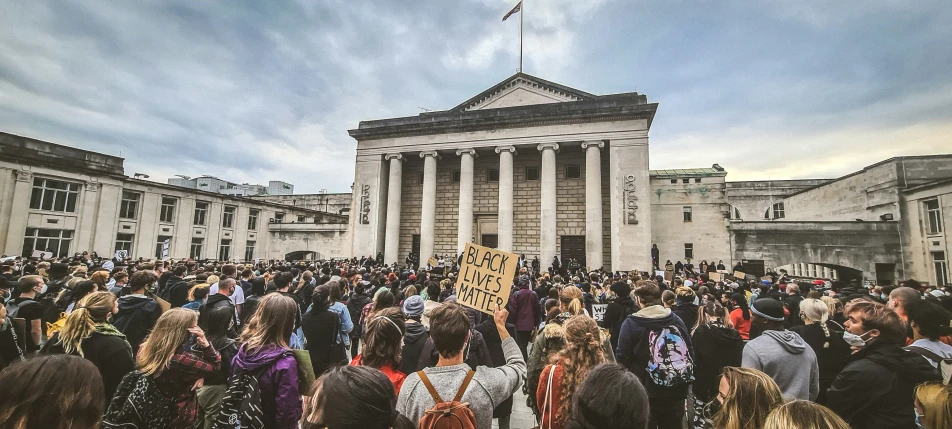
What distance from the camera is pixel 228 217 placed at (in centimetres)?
3158

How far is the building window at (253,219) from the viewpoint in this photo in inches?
1289

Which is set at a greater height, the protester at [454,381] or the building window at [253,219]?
the building window at [253,219]

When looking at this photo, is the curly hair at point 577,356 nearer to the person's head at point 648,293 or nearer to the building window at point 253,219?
the person's head at point 648,293

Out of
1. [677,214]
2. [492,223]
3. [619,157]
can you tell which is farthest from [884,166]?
[492,223]

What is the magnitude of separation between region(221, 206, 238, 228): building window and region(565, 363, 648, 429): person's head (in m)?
35.6

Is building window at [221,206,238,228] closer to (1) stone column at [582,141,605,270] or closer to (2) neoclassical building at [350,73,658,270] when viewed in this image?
(2) neoclassical building at [350,73,658,270]

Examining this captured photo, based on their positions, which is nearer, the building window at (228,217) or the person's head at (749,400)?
the person's head at (749,400)

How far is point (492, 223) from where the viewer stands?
2866 cm

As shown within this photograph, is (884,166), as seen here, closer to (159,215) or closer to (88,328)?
(88,328)

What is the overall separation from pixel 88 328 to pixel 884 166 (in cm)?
3248

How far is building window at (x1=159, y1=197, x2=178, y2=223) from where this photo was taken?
93.0 ft

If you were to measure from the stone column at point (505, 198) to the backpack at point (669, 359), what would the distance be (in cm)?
2092

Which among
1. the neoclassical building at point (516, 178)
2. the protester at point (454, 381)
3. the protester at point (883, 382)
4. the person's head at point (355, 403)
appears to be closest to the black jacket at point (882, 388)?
the protester at point (883, 382)

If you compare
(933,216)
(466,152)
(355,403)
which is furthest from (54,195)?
(933,216)
